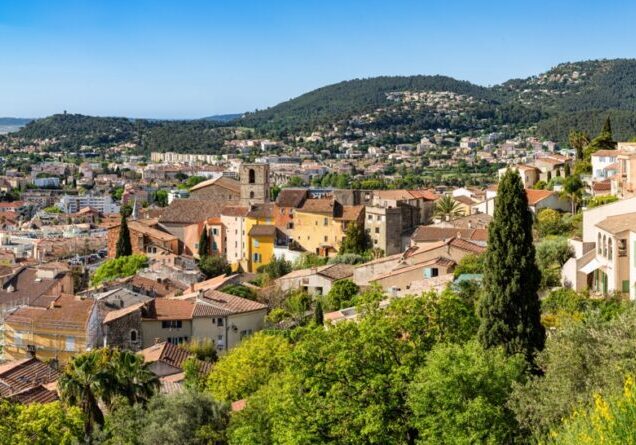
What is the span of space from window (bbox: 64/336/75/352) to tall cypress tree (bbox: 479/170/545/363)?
18673mm

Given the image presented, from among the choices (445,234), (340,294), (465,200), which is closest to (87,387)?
(340,294)

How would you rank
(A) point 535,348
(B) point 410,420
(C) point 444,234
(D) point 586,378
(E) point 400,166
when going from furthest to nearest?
(E) point 400,166
(C) point 444,234
(A) point 535,348
(B) point 410,420
(D) point 586,378

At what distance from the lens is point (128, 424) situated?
19.8m

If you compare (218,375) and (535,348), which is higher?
(535,348)

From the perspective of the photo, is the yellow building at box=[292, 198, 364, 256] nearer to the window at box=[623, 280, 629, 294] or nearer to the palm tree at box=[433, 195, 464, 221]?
the palm tree at box=[433, 195, 464, 221]

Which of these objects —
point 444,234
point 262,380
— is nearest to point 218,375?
point 262,380

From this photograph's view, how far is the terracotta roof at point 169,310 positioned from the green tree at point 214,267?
18721 mm

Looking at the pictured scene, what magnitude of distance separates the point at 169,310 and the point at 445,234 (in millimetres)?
15373

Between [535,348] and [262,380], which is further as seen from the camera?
[262,380]

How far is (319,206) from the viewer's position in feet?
183

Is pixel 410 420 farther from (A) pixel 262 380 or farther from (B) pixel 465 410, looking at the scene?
(A) pixel 262 380

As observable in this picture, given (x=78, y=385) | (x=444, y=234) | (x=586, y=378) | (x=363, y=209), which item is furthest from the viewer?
(x=363, y=209)

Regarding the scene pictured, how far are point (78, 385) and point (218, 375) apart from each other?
4.63 meters

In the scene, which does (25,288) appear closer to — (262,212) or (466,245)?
(262,212)
